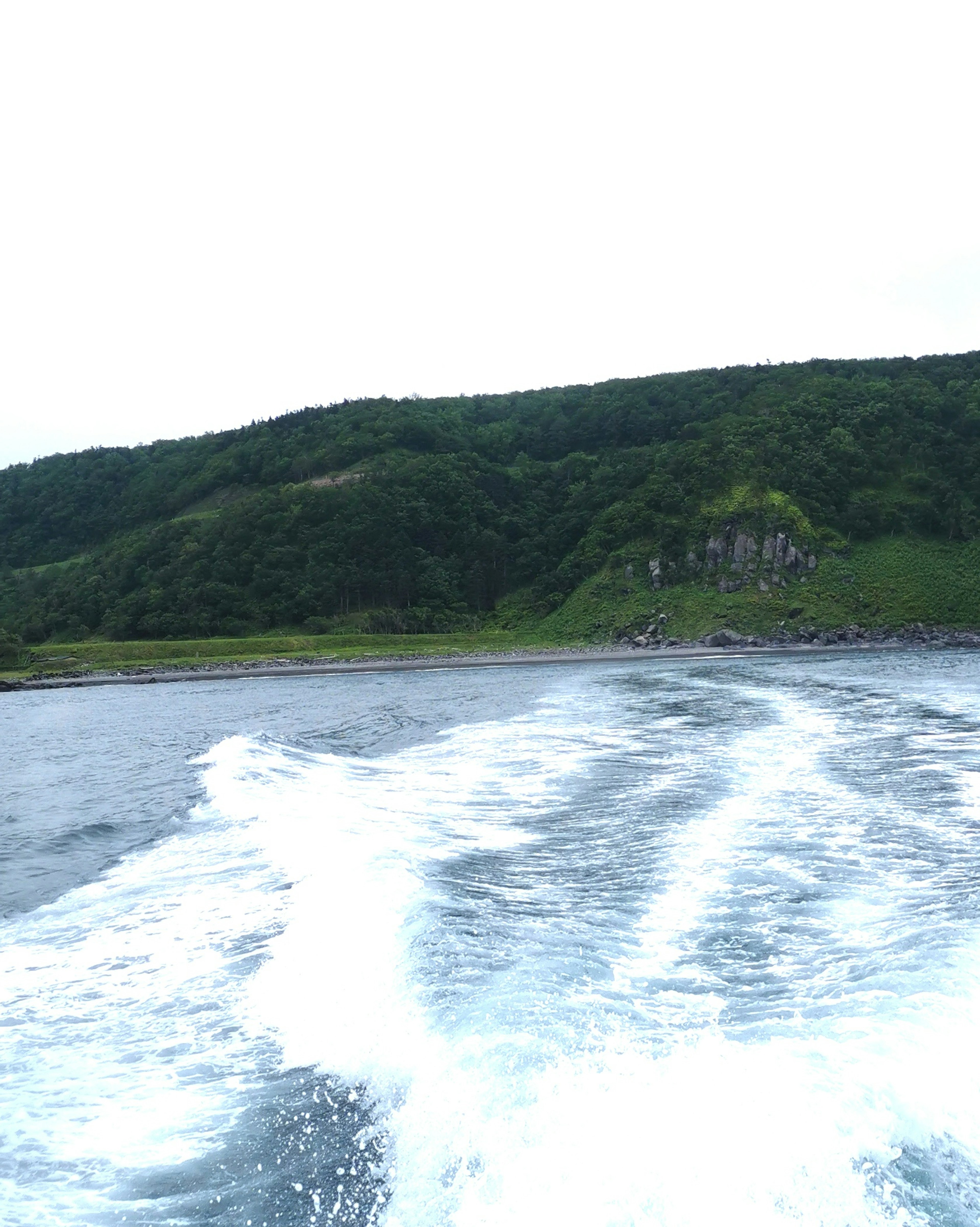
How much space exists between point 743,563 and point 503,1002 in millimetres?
75558

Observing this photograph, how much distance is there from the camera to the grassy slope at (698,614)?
231 feet

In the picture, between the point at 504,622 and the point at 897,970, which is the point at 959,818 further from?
the point at 504,622

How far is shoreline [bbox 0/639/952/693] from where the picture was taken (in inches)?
2299

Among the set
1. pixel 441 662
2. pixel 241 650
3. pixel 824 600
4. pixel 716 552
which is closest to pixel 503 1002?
pixel 441 662

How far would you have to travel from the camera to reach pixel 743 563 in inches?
3093

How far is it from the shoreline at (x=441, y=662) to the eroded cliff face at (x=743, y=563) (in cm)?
1129

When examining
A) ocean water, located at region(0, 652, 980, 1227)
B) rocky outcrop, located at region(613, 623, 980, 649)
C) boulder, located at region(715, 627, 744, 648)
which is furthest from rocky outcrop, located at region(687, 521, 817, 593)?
ocean water, located at region(0, 652, 980, 1227)

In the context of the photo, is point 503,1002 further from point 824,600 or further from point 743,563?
point 743,563

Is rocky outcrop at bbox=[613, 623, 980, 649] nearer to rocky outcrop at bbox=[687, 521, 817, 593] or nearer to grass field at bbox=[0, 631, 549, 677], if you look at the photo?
rocky outcrop at bbox=[687, 521, 817, 593]

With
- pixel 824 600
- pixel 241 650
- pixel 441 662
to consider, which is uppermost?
pixel 824 600

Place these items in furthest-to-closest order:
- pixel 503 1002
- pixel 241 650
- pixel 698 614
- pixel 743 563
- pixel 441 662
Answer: pixel 743 563, pixel 698 614, pixel 241 650, pixel 441 662, pixel 503 1002

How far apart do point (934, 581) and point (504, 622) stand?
38.1 m

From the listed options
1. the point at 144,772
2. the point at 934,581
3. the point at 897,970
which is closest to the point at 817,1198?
the point at 897,970

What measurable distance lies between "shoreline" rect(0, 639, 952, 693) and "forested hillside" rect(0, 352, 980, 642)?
1774cm
